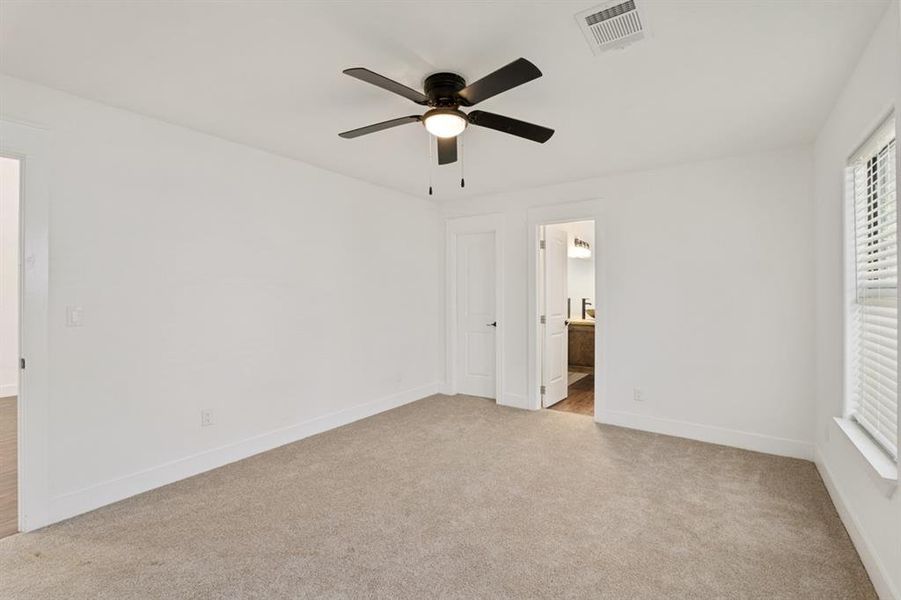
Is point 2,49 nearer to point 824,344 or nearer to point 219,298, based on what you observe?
point 219,298

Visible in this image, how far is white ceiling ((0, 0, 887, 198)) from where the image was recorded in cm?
175

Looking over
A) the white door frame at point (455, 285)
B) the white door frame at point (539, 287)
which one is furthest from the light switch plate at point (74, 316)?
the white door frame at point (539, 287)

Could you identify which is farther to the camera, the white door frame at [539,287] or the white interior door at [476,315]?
the white interior door at [476,315]

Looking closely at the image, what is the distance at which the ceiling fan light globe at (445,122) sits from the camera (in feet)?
7.27

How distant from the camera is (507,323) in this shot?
4.90m

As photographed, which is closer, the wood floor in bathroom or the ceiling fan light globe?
the ceiling fan light globe

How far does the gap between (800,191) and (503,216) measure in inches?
104

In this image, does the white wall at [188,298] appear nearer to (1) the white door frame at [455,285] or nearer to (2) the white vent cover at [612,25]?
(1) the white door frame at [455,285]

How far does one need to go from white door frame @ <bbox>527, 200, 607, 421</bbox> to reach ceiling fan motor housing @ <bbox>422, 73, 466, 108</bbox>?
2384mm

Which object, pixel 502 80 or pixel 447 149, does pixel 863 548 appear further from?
pixel 447 149

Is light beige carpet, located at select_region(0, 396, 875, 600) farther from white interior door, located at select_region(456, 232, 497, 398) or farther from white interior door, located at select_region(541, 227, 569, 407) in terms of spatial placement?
white interior door, located at select_region(456, 232, 497, 398)

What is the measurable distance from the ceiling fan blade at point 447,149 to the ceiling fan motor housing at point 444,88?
386mm

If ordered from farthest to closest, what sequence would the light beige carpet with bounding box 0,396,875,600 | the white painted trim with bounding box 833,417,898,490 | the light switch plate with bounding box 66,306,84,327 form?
the light switch plate with bounding box 66,306,84,327 < the light beige carpet with bounding box 0,396,875,600 < the white painted trim with bounding box 833,417,898,490

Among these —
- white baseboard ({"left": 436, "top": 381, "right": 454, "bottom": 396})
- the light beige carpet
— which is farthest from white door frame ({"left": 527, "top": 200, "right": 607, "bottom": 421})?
white baseboard ({"left": 436, "top": 381, "right": 454, "bottom": 396})
